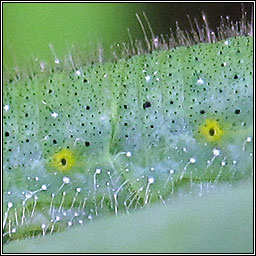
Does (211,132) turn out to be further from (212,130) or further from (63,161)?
(63,161)

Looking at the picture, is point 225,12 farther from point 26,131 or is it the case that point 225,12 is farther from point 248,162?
point 26,131

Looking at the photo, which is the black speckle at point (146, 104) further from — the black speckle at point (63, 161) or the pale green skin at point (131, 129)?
the black speckle at point (63, 161)

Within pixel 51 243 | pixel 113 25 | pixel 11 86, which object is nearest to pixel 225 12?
pixel 113 25

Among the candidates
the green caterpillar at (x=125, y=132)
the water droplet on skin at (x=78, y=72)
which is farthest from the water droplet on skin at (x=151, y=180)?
the water droplet on skin at (x=78, y=72)

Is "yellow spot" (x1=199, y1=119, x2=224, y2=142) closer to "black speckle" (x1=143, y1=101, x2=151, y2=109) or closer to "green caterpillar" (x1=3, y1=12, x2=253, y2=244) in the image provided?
"green caterpillar" (x1=3, y1=12, x2=253, y2=244)

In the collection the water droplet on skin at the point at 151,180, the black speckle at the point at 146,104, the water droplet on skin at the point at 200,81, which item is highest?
the water droplet on skin at the point at 200,81

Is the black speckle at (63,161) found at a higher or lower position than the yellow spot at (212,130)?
lower

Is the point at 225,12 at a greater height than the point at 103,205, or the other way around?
the point at 225,12
